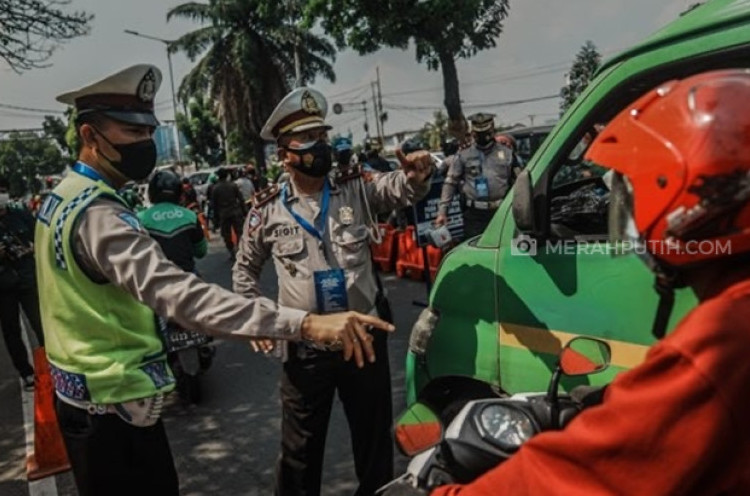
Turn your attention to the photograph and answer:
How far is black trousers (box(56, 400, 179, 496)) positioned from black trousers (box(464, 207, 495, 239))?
4.40 meters

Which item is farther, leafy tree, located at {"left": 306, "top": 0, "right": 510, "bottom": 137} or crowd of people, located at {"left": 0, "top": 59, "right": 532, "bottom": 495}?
leafy tree, located at {"left": 306, "top": 0, "right": 510, "bottom": 137}

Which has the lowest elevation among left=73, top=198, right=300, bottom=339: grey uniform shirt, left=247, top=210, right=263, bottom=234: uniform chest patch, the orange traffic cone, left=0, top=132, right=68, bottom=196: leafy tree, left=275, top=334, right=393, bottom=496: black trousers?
the orange traffic cone

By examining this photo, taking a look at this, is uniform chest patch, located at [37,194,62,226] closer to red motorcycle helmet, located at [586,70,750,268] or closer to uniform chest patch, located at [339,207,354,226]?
uniform chest patch, located at [339,207,354,226]

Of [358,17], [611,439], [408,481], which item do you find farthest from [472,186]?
[358,17]

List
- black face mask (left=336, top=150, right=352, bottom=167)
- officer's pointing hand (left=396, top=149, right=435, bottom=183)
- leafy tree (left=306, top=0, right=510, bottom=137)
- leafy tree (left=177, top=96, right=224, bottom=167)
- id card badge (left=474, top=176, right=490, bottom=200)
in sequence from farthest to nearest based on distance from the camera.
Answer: leafy tree (left=177, top=96, right=224, bottom=167) → leafy tree (left=306, top=0, right=510, bottom=137) → black face mask (left=336, top=150, right=352, bottom=167) → id card badge (left=474, top=176, right=490, bottom=200) → officer's pointing hand (left=396, top=149, right=435, bottom=183)

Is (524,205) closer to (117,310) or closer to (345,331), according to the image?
(345,331)

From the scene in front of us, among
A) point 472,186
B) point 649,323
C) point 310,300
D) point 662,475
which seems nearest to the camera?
point 662,475

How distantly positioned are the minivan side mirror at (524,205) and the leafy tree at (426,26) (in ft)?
45.6

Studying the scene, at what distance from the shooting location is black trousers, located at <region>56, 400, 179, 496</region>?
1.90 m

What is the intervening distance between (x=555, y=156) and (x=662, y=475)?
147cm

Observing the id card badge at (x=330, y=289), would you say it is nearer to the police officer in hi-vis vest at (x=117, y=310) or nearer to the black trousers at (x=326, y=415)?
the black trousers at (x=326, y=415)

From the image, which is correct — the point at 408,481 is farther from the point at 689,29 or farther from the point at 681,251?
the point at 689,29

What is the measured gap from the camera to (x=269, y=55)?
27.0 metres

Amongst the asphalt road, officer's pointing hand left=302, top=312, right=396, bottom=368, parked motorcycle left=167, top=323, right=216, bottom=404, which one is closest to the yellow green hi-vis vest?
officer's pointing hand left=302, top=312, right=396, bottom=368
